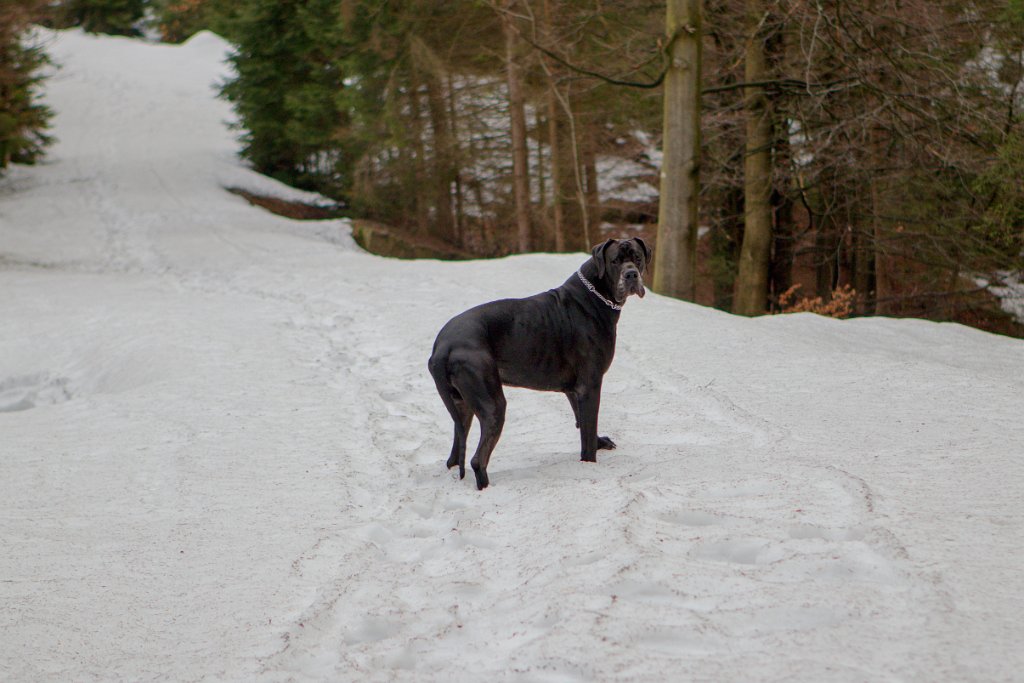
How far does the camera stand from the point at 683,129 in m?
12.8

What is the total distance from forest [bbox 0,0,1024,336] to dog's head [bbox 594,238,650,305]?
22.7 feet

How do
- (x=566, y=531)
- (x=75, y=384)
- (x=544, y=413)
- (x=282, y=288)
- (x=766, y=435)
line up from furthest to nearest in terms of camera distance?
(x=282, y=288) → (x=75, y=384) → (x=544, y=413) → (x=766, y=435) → (x=566, y=531)

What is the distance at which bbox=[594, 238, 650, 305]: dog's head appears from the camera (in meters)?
5.45

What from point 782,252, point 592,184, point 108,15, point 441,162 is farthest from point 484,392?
point 108,15

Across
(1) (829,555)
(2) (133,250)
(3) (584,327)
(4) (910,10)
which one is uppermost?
(4) (910,10)

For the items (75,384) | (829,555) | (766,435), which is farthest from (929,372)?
(75,384)

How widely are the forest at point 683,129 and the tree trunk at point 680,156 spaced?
0.10 ft

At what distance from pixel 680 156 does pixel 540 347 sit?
805cm

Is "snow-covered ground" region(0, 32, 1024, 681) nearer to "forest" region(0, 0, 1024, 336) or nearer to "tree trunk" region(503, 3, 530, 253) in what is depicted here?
"forest" region(0, 0, 1024, 336)

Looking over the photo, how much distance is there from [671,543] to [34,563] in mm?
3254

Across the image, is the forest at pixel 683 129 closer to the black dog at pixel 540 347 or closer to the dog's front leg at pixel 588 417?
the black dog at pixel 540 347

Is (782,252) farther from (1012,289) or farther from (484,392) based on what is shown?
(484,392)

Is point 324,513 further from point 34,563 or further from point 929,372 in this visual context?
point 929,372

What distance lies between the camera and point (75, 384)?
31.6 ft
